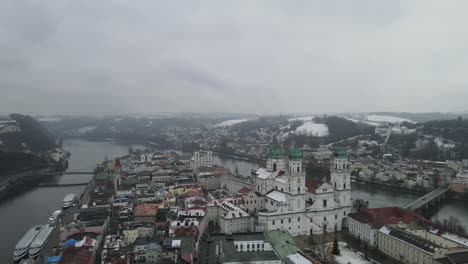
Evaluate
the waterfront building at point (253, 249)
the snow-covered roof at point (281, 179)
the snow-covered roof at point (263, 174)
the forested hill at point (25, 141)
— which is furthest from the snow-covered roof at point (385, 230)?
the forested hill at point (25, 141)

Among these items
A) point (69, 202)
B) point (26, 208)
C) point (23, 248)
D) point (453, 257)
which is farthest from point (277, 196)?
point (26, 208)

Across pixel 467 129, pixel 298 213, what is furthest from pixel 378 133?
pixel 298 213

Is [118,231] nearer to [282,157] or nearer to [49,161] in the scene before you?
[282,157]

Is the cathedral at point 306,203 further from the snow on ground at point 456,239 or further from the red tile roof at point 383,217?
the snow on ground at point 456,239

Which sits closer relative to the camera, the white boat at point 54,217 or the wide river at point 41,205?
the wide river at point 41,205

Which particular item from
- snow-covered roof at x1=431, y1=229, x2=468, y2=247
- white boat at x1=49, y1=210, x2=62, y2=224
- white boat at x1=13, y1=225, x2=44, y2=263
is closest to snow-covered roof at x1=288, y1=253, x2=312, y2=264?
snow-covered roof at x1=431, y1=229, x2=468, y2=247

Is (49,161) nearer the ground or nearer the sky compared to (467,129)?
nearer the ground

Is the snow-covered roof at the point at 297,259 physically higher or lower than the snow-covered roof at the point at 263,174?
lower
